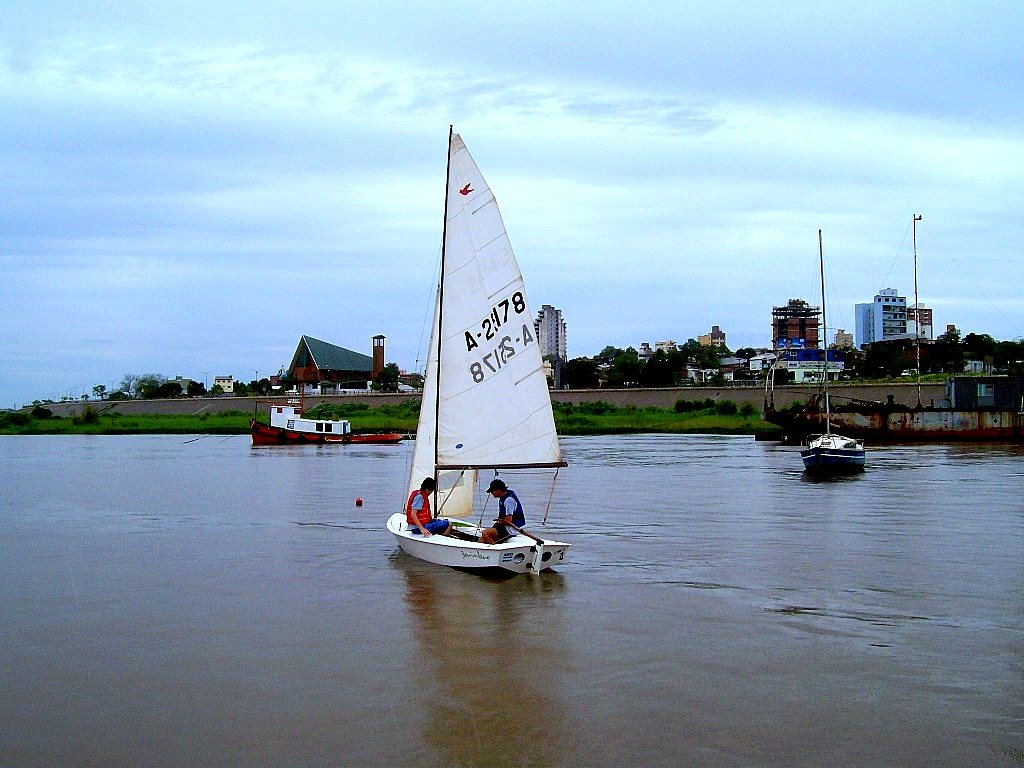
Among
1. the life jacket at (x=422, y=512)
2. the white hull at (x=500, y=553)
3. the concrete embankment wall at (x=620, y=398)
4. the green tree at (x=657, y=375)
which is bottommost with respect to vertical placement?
the white hull at (x=500, y=553)

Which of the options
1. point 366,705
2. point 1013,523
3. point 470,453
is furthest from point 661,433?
point 366,705

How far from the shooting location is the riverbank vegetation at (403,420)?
94.9 metres

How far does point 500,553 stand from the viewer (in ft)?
58.5

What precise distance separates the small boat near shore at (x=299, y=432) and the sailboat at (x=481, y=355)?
6208 cm

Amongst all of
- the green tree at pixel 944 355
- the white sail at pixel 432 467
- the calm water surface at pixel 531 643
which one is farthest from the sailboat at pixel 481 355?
the green tree at pixel 944 355

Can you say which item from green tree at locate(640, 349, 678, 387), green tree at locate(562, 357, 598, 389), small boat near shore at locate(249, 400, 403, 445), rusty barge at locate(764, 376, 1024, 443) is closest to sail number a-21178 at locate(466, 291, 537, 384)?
rusty barge at locate(764, 376, 1024, 443)

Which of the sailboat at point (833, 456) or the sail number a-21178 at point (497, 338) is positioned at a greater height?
the sail number a-21178 at point (497, 338)

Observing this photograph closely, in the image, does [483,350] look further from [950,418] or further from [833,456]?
[950,418]

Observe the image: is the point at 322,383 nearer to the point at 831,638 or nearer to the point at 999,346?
the point at 999,346

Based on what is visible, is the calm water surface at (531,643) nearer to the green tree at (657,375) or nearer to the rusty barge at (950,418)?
the rusty barge at (950,418)

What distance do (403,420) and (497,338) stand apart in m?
90.0

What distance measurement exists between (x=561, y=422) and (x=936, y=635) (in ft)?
283

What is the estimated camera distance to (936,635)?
47.3ft

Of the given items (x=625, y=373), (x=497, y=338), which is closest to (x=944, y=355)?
(x=625, y=373)
